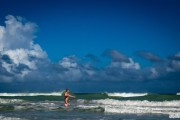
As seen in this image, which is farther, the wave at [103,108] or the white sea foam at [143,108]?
the wave at [103,108]

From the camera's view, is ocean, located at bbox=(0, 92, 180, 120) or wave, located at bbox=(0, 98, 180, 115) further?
wave, located at bbox=(0, 98, 180, 115)

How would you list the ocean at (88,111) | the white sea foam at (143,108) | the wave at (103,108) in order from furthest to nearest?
the wave at (103,108) < the white sea foam at (143,108) < the ocean at (88,111)

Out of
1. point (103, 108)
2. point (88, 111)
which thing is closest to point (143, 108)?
point (103, 108)

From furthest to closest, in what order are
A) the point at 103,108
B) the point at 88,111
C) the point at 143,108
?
the point at 143,108 < the point at 103,108 < the point at 88,111

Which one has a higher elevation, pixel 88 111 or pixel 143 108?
pixel 143 108

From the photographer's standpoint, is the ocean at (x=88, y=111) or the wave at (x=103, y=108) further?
the wave at (x=103, y=108)

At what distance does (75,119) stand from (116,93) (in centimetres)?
6520

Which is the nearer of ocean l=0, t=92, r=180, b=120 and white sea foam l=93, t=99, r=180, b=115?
ocean l=0, t=92, r=180, b=120

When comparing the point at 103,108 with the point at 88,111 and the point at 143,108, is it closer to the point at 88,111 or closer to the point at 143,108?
the point at 88,111

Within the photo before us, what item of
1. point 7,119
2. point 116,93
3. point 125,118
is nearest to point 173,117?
point 125,118

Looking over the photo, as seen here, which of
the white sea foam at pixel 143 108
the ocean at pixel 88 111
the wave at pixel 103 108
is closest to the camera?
the ocean at pixel 88 111

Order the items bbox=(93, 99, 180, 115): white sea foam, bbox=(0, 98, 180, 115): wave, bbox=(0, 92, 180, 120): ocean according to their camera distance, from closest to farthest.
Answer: bbox=(0, 92, 180, 120): ocean → bbox=(93, 99, 180, 115): white sea foam → bbox=(0, 98, 180, 115): wave

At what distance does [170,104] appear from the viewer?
45.2 metres

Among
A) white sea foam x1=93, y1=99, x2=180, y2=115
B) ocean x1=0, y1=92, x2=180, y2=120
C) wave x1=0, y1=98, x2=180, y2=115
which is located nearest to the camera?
ocean x1=0, y1=92, x2=180, y2=120
